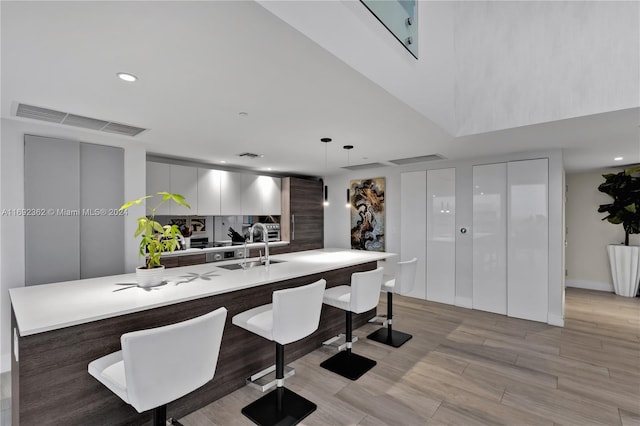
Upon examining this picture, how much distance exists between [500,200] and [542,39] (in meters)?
2.19

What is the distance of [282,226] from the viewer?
620 centimetres

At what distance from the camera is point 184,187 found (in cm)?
474

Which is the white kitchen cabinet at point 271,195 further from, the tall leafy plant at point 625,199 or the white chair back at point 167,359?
the tall leafy plant at point 625,199

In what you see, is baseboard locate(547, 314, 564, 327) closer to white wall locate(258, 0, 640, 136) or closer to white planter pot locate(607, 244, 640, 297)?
white planter pot locate(607, 244, 640, 297)

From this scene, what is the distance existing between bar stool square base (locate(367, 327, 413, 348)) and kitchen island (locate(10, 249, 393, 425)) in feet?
4.53

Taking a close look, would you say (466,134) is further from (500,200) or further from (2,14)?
(2,14)

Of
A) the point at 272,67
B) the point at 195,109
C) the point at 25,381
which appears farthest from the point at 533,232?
the point at 25,381

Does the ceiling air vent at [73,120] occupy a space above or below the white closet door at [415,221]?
above

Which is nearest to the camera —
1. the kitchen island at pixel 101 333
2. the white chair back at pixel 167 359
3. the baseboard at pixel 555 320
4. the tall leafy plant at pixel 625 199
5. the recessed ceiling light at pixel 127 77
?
the white chair back at pixel 167 359

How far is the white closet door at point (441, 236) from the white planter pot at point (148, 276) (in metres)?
4.29

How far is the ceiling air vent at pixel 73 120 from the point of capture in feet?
8.36

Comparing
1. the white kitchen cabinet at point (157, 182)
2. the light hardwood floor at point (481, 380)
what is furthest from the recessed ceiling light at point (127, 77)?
the white kitchen cabinet at point (157, 182)

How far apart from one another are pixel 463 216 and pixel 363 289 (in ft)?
9.39

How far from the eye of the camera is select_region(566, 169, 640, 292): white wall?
5785mm
